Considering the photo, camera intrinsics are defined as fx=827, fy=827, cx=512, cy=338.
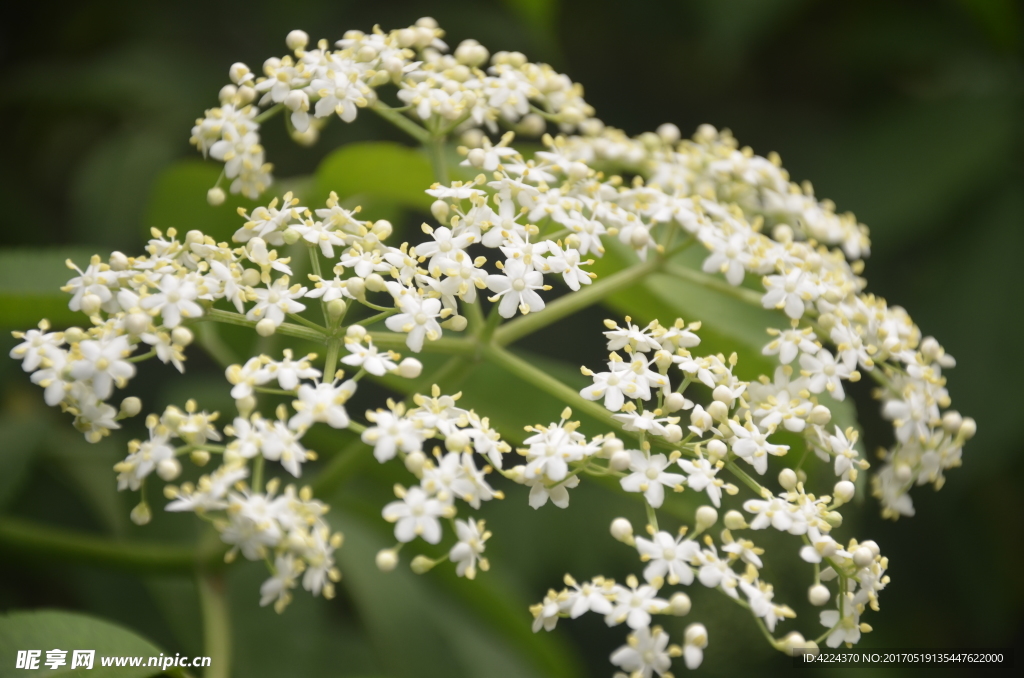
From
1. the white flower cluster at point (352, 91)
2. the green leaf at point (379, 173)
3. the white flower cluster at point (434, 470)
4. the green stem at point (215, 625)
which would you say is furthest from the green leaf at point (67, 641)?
the green leaf at point (379, 173)

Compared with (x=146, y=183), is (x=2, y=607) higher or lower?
lower

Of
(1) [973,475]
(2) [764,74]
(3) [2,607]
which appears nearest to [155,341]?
(3) [2,607]

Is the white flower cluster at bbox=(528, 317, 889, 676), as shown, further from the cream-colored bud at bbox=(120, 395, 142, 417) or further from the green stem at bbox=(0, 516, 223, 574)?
the green stem at bbox=(0, 516, 223, 574)

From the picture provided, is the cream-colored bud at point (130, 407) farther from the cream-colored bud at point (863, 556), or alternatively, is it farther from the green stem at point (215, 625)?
the cream-colored bud at point (863, 556)

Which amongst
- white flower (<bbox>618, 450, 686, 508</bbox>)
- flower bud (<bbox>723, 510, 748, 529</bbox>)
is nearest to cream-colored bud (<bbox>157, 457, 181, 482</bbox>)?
white flower (<bbox>618, 450, 686, 508</bbox>)

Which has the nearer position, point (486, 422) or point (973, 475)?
point (486, 422)

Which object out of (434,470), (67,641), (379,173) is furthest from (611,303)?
(67,641)

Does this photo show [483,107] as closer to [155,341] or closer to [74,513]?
[155,341]
